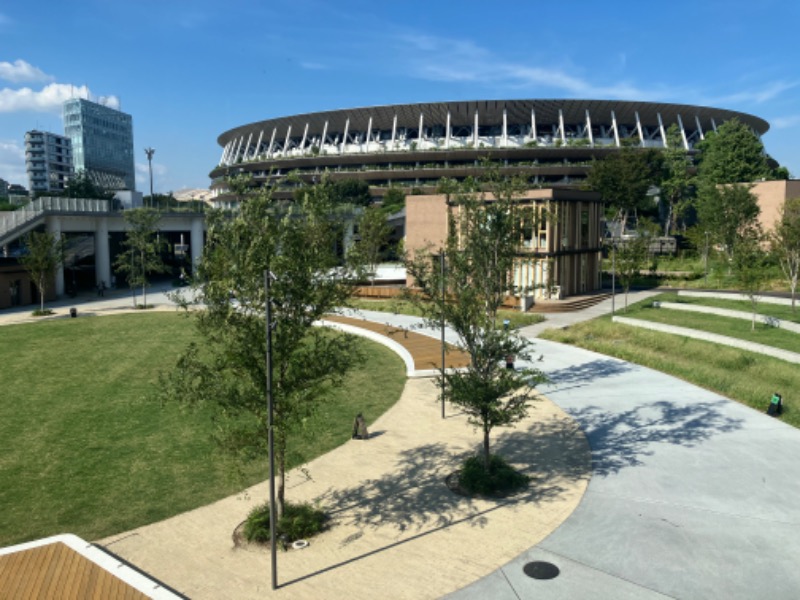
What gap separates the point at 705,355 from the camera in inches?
1035

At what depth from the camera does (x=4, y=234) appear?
46375 mm

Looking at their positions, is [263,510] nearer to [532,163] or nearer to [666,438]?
[666,438]

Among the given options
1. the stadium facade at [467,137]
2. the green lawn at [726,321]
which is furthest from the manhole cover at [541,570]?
the stadium facade at [467,137]

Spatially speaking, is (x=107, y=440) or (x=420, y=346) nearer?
(x=107, y=440)

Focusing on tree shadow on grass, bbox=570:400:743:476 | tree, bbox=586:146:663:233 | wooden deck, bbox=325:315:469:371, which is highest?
tree, bbox=586:146:663:233

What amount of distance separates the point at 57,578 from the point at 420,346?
21.4m

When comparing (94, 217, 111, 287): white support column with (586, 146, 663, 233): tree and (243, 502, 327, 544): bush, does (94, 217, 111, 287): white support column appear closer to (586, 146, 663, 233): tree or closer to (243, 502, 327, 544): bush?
(243, 502, 327, 544): bush

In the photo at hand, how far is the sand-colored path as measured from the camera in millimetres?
10781

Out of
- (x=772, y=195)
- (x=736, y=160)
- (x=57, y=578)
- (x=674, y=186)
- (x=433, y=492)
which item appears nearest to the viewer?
(x=57, y=578)

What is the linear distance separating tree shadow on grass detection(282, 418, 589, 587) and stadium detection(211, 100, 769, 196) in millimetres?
74729

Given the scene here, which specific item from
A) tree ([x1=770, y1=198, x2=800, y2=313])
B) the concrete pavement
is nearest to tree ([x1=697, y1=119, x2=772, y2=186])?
tree ([x1=770, y1=198, x2=800, y2=313])

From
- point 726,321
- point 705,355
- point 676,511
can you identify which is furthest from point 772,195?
point 676,511

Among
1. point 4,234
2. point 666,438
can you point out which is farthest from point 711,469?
point 4,234

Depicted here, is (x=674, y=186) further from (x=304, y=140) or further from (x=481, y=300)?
(x=481, y=300)
